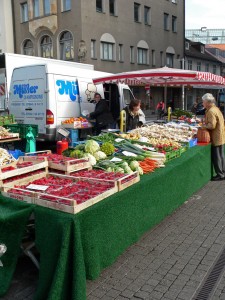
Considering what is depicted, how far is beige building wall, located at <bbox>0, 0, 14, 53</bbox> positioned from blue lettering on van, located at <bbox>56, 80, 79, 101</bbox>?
76.6 ft

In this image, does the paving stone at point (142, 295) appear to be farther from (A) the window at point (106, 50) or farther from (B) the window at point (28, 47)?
(B) the window at point (28, 47)

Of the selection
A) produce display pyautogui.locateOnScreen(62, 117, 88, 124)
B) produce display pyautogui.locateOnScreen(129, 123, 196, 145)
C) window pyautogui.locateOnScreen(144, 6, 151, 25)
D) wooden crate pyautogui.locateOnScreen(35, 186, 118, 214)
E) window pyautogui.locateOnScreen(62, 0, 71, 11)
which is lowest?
wooden crate pyautogui.locateOnScreen(35, 186, 118, 214)

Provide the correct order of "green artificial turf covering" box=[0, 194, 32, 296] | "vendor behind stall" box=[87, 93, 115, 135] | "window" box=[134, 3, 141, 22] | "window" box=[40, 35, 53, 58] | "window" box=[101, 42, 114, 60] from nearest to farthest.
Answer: "green artificial turf covering" box=[0, 194, 32, 296] < "vendor behind stall" box=[87, 93, 115, 135] < "window" box=[101, 42, 114, 60] < "window" box=[40, 35, 53, 58] < "window" box=[134, 3, 141, 22]

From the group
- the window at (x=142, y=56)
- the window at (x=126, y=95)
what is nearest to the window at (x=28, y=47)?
the window at (x=142, y=56)

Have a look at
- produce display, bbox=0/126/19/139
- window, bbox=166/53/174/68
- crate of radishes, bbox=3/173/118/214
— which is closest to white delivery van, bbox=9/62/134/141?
produce display, bbox=0/126/19/139

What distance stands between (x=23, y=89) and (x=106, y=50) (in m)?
19.6

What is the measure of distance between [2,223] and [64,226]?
2.32 ft

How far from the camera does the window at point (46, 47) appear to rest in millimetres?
27669

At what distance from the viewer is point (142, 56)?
31.5 m

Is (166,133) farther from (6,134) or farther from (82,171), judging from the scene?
(6,134)

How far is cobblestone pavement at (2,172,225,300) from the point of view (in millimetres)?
3230

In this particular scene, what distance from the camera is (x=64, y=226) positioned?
277 cm

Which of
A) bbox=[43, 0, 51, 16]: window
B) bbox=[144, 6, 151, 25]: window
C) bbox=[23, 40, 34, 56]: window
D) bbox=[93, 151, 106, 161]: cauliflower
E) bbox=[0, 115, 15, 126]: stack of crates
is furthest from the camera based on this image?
bbox=[144, 6, 151, 25]: window

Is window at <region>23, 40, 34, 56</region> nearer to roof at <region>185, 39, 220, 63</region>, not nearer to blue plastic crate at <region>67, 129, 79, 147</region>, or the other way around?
roof at <region>185, 39, 220, 63</region>
